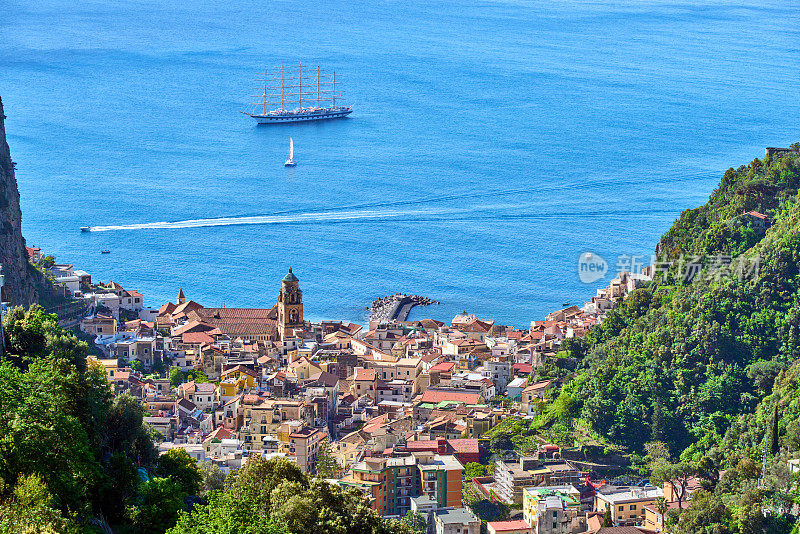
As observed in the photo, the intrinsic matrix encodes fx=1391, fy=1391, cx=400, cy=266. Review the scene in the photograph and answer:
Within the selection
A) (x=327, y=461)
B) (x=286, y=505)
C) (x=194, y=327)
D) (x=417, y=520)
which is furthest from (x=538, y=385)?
(x=286, y=505)

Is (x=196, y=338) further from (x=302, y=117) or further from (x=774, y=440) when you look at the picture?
Answer: (x=302, y=117)

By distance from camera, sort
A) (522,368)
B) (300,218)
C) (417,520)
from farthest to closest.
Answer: (300,218) < (522,368) < (417,520)

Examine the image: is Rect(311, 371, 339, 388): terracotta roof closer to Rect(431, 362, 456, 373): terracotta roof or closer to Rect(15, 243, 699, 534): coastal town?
Rect(15, 243, 699, 534): coastal town

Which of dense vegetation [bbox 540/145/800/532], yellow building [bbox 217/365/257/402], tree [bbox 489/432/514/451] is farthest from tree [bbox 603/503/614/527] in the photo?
yellow building [bbox 217/365/257/402]

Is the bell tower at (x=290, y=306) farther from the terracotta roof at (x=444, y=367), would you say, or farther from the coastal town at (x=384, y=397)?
the terracotta roof at (x=444, y=367)

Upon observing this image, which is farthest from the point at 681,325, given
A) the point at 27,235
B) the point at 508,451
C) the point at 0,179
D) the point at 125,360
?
the point at 27,235

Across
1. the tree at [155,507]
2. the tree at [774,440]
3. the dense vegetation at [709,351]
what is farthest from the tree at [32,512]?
the tree at [774,440]

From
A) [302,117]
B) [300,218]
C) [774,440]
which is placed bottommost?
[774,440]
